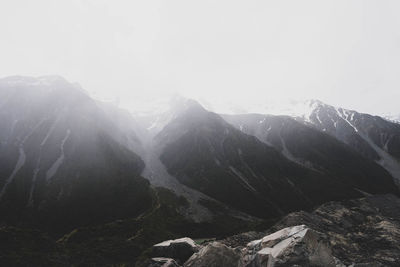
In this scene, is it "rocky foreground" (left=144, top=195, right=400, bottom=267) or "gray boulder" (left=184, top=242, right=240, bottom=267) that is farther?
"gray boulder" (left=184, top=242, right=240, bottom=267)

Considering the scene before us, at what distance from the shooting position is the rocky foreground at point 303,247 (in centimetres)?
2356

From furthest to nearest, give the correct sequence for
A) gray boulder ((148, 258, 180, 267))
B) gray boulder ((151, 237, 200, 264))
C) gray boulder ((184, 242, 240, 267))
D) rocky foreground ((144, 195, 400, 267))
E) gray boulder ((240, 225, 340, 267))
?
gray boulder ((151, 237, 200, 264))
gray boulder ((148, 258, 180, 267))
gray boulder ((184, 242, 240, 267))
rocky foreground ((144, 195, 400, 267))
gray boulder ((240, 225, 340, 267))

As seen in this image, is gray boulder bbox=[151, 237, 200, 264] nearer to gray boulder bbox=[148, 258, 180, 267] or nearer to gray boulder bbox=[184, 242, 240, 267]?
gray boulder bbox=[148, 258, 180, 267]

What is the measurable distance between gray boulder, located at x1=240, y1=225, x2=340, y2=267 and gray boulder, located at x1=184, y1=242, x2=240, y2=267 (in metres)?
1.02

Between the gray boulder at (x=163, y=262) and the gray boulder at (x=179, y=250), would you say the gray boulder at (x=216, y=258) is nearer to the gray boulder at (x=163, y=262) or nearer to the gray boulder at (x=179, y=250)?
the gray boulder at (x=163, y=262)

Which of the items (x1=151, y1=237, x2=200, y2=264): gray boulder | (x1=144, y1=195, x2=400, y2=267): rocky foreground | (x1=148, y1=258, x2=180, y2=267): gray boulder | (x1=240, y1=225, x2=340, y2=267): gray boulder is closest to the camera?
(x1=240, y1=225, x2=340, y2=267): gray boulder

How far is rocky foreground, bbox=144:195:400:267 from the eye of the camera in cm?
2356

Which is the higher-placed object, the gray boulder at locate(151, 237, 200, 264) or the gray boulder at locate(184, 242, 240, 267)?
the gray boulder at locate(184, 242, 240, 267)

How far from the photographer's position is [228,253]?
24.8 meters

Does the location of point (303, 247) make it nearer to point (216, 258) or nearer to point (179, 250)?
point (216, 258)

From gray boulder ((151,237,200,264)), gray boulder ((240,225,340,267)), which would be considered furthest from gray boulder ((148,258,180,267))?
gray boulder ((240,225,340,267))

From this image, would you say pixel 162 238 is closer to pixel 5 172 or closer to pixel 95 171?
pixel 95 171

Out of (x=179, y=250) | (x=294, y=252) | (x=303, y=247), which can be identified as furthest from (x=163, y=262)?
(x=303, y=247)

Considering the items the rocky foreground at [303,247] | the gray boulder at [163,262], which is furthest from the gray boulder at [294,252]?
the gray boulder at [163,262]
